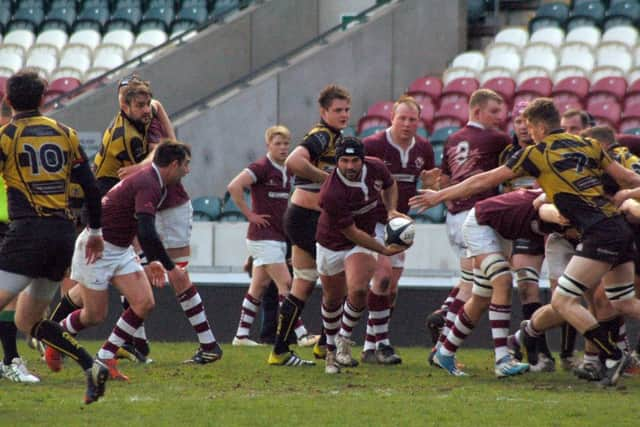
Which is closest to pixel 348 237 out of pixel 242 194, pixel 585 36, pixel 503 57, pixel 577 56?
pixel 242 194

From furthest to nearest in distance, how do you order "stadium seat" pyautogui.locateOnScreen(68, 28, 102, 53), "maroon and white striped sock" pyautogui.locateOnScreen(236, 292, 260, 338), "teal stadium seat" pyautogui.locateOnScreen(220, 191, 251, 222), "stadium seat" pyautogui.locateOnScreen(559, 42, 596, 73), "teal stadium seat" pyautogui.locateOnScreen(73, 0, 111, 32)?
"teal stadium seat" pyautogui.locateOnScreen(73, 0, 111, 32) < "stadium seat" pyautogui.locateOnScreen(68, 28, 102, 53) < "stadium seat" pyautogui.locateOnScreen(559, 42, 596, 73) < "teal stadium seat" pyautogui.locateOnScreen(220, 191, 251, 222) < "maroon and white striped sock" pyautogui.locateOnScreen(236, 292, 260, 338)

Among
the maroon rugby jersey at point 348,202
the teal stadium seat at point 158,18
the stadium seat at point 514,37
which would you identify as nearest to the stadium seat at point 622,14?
the stadium seat at point 514,37

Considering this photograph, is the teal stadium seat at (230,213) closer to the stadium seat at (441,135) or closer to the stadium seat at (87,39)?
the stadium seat at (441,135)

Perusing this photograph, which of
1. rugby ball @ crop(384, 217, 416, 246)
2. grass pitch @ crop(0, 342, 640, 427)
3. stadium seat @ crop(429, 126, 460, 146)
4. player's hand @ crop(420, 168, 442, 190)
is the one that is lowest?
grass pitch @ crop(0, 342, 640, 427)

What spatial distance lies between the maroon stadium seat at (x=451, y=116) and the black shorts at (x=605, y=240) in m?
9.60

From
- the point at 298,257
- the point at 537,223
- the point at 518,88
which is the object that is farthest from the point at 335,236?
the point at 518,88

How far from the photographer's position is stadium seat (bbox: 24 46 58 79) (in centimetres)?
2247

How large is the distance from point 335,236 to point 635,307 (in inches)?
86.5

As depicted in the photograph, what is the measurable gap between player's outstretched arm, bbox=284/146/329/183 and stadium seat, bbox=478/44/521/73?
9.26m

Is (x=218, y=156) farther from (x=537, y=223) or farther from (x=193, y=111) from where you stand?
(x=537, y=223)

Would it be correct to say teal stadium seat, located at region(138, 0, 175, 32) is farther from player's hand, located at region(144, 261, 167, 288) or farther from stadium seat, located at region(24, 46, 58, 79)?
player's hand, located at region(144, 261, 167, 288)

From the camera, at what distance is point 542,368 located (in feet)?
33.6

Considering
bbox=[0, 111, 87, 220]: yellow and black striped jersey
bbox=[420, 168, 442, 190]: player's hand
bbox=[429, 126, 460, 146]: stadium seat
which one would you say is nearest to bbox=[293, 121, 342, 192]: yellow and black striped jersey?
bbox=[420, 168, 442, 190]: player's hand

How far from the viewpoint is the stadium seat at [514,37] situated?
20109 millimetres
